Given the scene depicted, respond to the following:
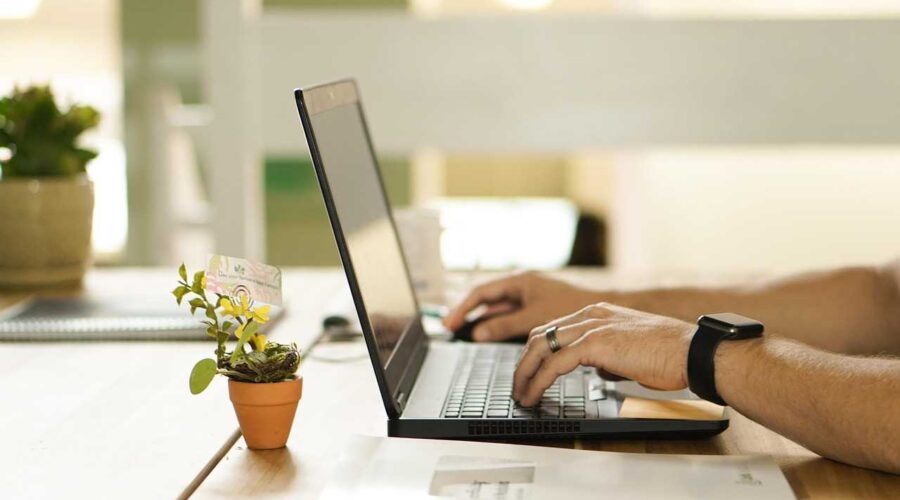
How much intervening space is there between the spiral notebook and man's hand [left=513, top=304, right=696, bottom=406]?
1.97 feet

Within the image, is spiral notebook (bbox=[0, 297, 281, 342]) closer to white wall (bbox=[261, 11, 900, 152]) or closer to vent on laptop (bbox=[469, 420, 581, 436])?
vent on laptop (bbox=[469, 420, 581, 436])

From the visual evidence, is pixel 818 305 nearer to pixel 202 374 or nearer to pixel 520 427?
pixel 520 427

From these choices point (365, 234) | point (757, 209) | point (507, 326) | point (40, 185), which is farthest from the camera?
point (757, 209)

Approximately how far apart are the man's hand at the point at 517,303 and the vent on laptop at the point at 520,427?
438mm

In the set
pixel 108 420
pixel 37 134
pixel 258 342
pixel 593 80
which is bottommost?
pixel 108 420

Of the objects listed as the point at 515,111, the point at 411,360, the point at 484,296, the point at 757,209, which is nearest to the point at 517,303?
the point at 484,296

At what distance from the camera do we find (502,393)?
1190 millimetres

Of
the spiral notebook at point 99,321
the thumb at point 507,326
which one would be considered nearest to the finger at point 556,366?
the thumb at point 507,326

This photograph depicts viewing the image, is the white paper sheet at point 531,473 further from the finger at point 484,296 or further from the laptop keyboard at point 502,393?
the finger at point 484,296

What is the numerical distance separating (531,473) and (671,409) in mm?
236

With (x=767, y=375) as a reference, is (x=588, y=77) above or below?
above

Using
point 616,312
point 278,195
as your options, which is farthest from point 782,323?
point 278,195

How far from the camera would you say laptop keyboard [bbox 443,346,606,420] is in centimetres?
110

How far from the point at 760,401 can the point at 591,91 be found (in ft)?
5.68
